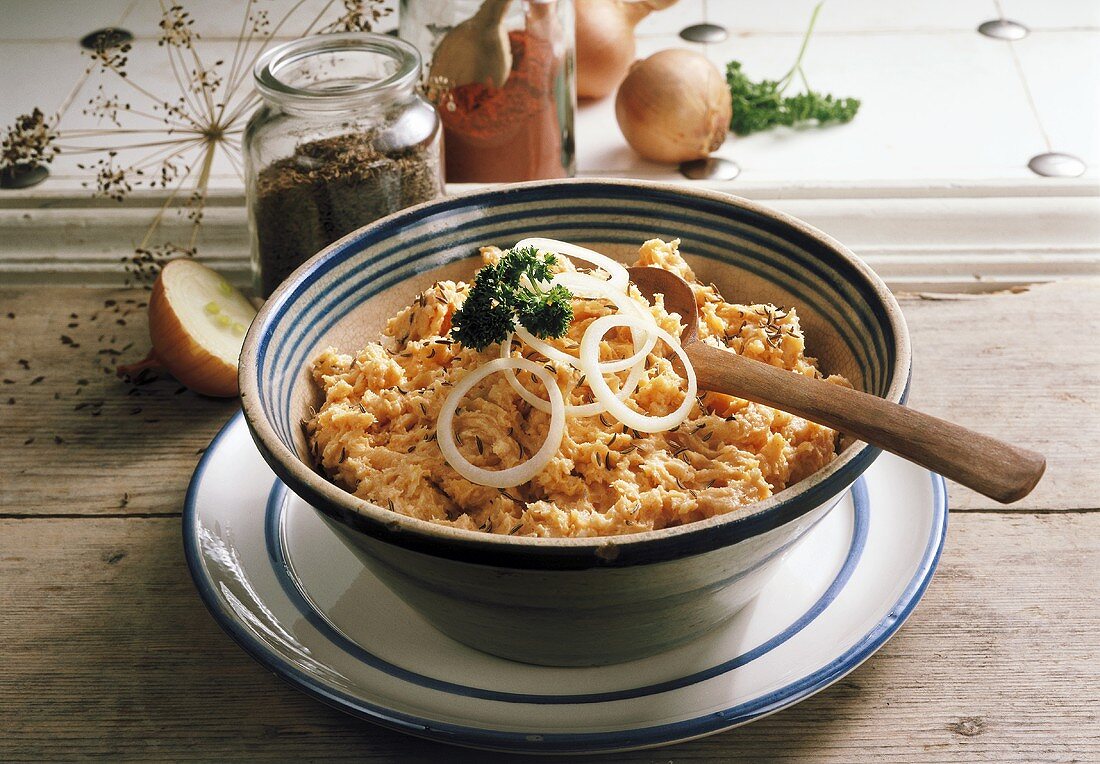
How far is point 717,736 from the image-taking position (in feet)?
4.13

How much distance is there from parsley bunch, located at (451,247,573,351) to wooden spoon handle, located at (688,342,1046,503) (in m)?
0.19

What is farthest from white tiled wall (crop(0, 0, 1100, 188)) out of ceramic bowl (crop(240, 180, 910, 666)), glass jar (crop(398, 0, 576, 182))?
ceramic bowl (crop(240, 180, 910, 666))

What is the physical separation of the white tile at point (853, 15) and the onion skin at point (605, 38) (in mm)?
721

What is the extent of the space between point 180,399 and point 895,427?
123 cm

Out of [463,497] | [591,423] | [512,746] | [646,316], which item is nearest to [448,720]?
[512,746]

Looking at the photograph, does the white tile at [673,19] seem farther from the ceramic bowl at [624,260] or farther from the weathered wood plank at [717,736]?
the weathered wood plank at [717,736]

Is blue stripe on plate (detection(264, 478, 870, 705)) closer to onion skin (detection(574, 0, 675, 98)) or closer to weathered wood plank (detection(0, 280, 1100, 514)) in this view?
weathered wood plank (detection(0, 280, 1100, 514))

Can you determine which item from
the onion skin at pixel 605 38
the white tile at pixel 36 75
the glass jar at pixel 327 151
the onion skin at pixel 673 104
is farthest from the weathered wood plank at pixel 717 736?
the white tile at pixel 36 75

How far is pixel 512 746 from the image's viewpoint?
1.10 metres

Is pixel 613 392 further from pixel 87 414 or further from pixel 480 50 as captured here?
pixel 480 50

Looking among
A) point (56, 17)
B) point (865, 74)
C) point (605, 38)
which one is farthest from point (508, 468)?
point (56, 17)

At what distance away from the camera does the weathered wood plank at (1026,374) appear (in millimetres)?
1623

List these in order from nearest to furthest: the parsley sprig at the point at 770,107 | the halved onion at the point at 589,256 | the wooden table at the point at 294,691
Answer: the wooden table at the point at 294,691, the halved onion at the point at 589,256, the parsley sprig at the point at 770,107

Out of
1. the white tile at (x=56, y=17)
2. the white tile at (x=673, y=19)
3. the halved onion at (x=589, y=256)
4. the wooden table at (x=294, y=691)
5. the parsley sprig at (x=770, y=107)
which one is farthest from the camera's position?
the white tile at (x=56, y=17)
